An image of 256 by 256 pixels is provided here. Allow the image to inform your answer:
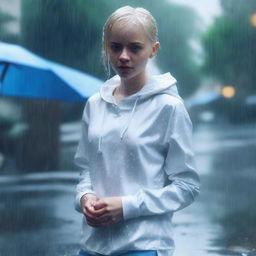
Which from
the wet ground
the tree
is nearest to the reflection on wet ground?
the wet ground

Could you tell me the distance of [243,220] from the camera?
569cm

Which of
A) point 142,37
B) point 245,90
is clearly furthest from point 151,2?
point 142,37

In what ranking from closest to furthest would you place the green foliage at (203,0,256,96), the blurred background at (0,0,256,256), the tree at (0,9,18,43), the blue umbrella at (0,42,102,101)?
the blue umbrella at (0,42,102,101)
the blurred background at (0,0,256,256)
the tree at (0,9,18,43)
the green foliage at (203,0,256,96)

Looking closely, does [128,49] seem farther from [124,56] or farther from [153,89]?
[153,89]

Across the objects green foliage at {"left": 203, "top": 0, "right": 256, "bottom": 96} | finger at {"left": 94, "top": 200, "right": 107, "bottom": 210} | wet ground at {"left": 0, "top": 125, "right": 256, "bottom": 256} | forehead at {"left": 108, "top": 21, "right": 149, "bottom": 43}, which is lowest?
wet ground at {"left": 0, "top": 125, "right": 256, "bottom": 256}

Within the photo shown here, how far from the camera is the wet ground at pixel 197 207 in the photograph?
4.87 m

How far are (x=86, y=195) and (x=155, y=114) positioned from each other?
1.01 feet

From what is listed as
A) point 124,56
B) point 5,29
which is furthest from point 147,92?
point 5,29

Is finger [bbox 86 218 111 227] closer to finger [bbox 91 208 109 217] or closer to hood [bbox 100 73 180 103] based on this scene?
finger [bbox 91 208 109 217]

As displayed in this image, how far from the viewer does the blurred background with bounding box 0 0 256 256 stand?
558 cm

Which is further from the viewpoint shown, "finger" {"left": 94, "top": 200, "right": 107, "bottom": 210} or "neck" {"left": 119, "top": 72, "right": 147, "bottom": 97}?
"neck" {"left": 119, "top": 72, "right": 147, "bottom": 97}

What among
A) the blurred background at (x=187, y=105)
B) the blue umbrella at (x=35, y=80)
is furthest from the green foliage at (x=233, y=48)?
the blue umbrella at (x=35, y=80)

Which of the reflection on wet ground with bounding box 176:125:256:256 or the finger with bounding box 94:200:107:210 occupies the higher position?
the finger with bounding box 94:200:107:210

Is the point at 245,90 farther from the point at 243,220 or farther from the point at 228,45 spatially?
the point at 243,220
